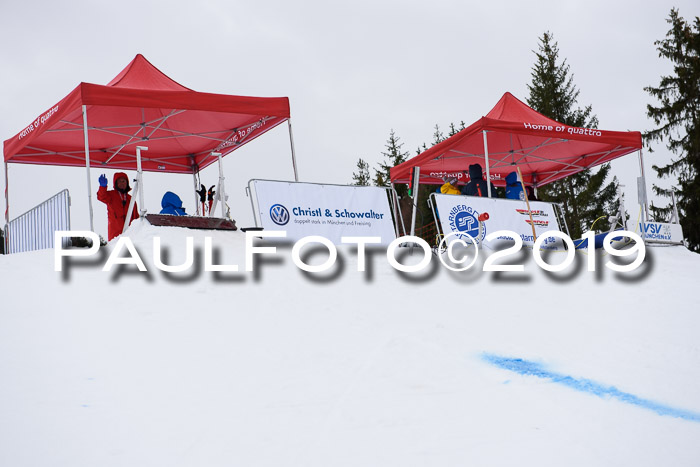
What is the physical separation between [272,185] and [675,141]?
21122 millimetres

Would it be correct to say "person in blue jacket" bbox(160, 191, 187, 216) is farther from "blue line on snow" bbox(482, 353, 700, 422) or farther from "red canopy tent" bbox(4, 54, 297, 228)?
"blue line on snow" bbox(482, 353, 700, 422)

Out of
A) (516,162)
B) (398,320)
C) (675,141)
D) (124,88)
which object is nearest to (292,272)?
(398,320)

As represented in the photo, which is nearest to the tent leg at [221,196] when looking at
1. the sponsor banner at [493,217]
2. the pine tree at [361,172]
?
the sponsor banner at [493,217]

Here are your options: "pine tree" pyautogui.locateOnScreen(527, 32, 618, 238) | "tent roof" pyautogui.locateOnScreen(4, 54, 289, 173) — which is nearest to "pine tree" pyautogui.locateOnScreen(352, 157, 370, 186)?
"pine tree" pyautogui.locateOnScreen(527, 32, 618, 238)

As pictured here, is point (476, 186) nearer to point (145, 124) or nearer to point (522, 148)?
point (522, 148)

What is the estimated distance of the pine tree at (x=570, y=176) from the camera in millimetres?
28922

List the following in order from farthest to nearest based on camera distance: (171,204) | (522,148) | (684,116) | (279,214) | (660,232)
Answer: (684,116), (522,148), (660,232), (171,204), (279,214)

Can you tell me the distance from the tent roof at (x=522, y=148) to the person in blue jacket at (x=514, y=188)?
0.84 meters

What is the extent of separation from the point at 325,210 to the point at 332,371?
467 centimetres

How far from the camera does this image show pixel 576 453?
465 cm

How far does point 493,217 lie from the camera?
36.3 ft

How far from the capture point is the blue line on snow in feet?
17.9

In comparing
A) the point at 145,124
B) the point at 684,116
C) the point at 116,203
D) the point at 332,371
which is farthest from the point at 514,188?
the point at 684,116

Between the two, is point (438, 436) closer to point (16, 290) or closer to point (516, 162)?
point (16, 290)
